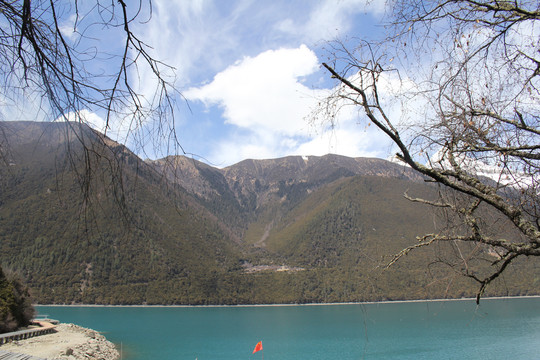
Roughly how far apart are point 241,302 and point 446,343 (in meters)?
71.7

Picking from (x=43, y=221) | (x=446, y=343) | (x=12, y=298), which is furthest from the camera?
(x=43, y=221)

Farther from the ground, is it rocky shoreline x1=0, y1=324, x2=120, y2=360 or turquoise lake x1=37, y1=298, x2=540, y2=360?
rocky shoreline x1=0, y1=324, x2=120, y2=360

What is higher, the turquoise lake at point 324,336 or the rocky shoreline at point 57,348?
the rocky shoreline at point 57,348

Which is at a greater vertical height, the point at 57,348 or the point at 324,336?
the point at 57,348

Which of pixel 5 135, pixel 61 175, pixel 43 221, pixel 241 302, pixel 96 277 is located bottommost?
pixel 241 302

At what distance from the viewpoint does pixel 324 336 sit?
55531mm

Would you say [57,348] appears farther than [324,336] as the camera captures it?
No

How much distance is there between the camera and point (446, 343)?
157 feet

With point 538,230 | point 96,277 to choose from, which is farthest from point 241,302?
point 538,230

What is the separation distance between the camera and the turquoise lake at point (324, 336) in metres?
40.8

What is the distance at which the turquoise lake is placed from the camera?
40.8 metres

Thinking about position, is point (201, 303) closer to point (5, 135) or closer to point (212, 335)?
point (212, 335)

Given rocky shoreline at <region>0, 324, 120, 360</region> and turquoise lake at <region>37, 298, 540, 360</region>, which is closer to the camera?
rocky shoreline at <region>0, 324, 120, 360</region>

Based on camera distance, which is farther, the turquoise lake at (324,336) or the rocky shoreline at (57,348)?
the turquoise lake at (324,336)
